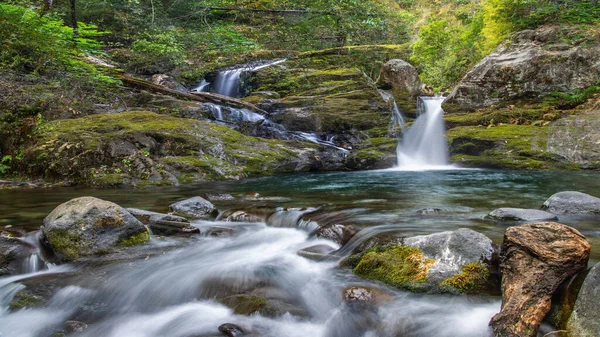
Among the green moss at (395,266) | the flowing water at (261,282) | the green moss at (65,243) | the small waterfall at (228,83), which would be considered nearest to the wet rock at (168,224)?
the flowing water at (261,282)

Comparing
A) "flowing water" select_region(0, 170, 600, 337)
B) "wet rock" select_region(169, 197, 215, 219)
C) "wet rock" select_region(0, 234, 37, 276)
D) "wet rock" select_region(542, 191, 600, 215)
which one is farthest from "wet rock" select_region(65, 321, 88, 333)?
"wet rock" select_region(542, 191, 600, 215)

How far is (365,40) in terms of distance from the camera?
79.1 ft

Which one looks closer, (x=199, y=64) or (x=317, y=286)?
(x=317, y=286)

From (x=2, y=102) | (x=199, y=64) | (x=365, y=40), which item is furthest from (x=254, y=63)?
(x=2, y=102)

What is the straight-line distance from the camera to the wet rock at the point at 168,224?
5.20 meters

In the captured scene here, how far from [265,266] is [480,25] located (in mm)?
19819

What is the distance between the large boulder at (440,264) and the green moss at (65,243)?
3171 mm

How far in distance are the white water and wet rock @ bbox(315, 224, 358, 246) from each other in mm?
113

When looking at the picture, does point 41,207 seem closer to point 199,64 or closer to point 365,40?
point 199,64

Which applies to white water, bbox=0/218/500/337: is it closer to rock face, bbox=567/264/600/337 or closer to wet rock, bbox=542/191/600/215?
rock face, bbox=567/264/600/337

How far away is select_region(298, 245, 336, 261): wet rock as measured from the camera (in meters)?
4.39

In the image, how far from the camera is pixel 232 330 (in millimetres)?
3045

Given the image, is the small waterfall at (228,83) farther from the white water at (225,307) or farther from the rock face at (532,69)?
the white water at (225,307)

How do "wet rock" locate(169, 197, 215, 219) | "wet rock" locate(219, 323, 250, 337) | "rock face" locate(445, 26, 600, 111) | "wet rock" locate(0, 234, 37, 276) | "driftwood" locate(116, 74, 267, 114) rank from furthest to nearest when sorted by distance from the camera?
1. "driftwood" locate(116, 74, 267, 114)
2. "rock face" locate(445, 26, 600, 111)
3. "wet rock" locate(169, 197, 215, 219)
4. "wet rock" locate(0, 234, 37, 276)
5. "wet rock" locate(219, 323, 250, 337)
